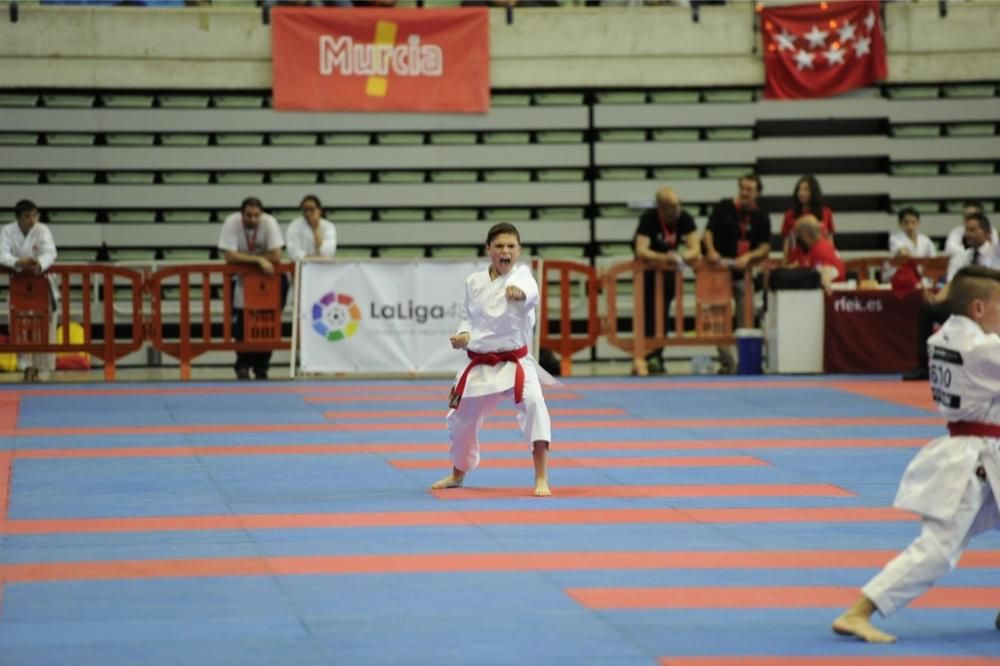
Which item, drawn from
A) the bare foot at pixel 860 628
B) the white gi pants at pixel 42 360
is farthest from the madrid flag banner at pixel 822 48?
the bare foot at pixel 860 628

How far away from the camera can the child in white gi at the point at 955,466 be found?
237 inches

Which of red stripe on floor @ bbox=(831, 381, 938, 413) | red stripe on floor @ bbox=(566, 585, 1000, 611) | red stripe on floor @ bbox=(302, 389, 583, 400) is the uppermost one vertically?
red stripe on floor @ bbox=(566, 585, 1000, 611)

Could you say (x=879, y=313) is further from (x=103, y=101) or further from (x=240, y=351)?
(x=103, y=101)

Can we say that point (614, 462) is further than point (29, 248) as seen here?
No

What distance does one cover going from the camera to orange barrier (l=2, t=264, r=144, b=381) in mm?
19094

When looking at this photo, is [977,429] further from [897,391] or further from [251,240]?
[251,240]

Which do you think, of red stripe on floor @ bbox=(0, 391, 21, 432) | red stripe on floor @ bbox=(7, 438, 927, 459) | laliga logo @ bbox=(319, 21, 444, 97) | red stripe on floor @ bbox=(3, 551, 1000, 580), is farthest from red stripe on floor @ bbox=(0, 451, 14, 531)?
laliga logo @ bbox=(319, 21, 444, 97)

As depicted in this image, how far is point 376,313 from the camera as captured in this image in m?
19.3

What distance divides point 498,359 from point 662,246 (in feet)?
32.4

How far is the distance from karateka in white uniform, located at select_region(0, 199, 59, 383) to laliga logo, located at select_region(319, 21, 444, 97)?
16.2 ft

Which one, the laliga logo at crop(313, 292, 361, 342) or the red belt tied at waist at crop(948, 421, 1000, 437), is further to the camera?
the laliga logo at crop(313, 292, 361, 342)

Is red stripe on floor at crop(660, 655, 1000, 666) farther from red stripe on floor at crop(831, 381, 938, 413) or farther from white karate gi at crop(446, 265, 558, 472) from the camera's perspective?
red stripe on floor at crop(831, 381, 938, 413)

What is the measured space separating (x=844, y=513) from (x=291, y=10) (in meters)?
14.5

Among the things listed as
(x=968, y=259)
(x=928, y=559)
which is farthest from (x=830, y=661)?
(x=968, y=259)
